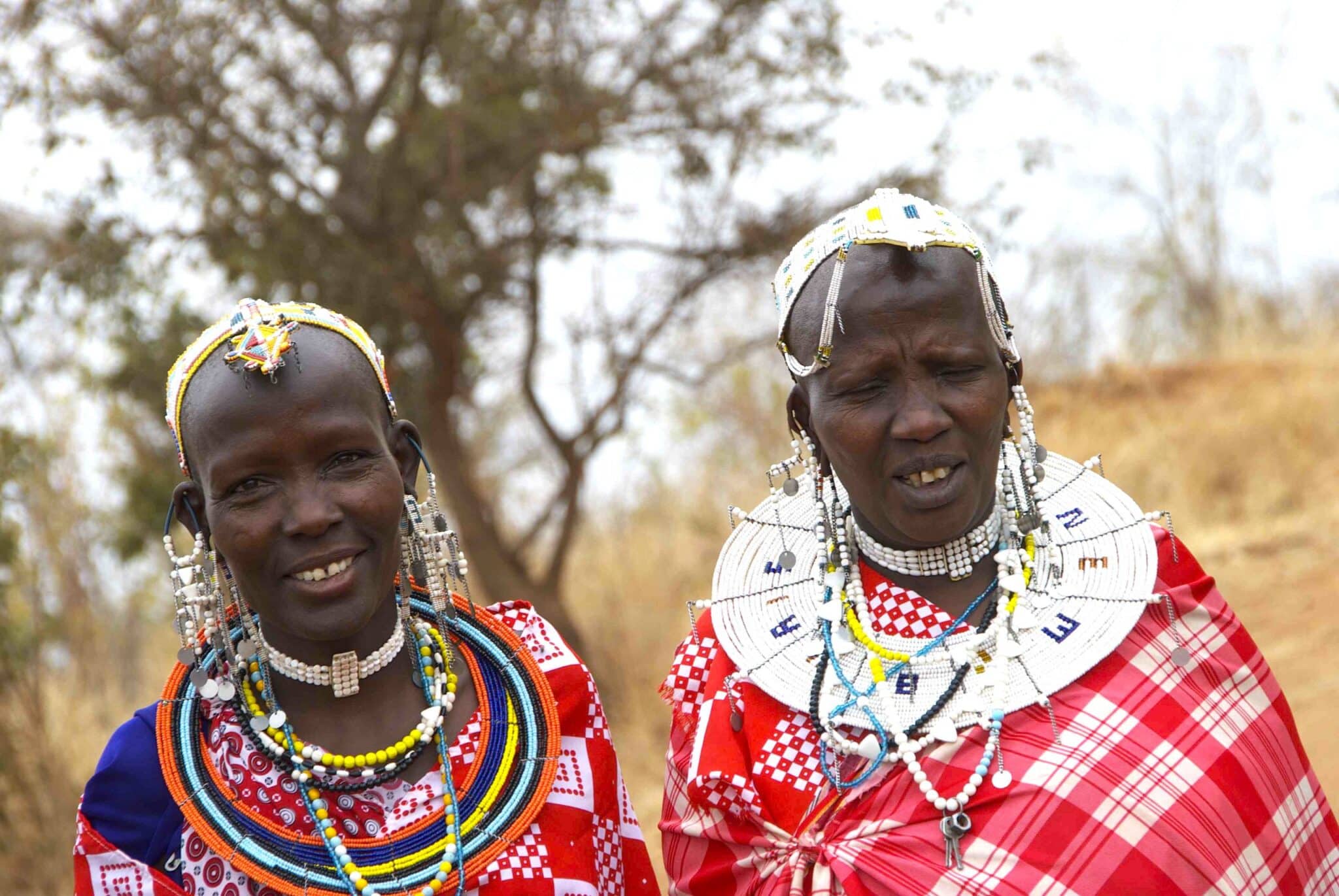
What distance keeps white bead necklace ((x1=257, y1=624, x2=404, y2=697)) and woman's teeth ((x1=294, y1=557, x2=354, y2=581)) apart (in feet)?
0.65

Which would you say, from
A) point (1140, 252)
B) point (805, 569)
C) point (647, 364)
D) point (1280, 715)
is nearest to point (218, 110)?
point (647, 364)

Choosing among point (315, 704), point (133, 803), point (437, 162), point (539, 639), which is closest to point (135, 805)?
point (133, 803)

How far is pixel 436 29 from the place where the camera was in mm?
6551

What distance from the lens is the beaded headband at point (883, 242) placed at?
2.52 meters

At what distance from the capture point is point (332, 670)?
2.59 metres

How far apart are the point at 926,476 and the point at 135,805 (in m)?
1.58

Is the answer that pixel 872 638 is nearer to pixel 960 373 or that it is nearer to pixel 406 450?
pixel 960 373

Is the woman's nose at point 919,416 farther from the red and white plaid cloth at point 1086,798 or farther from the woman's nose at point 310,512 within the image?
the woman's nose at point 310,512

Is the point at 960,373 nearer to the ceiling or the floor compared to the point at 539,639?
nearer to the ceiling

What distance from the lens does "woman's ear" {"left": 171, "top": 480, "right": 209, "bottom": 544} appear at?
100 inches

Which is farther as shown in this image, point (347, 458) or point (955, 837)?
point (347, 458)

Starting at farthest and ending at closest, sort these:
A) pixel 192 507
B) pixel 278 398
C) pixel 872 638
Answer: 1. pixel 872 638
2. pixel 192 507
3. pixel 278 398

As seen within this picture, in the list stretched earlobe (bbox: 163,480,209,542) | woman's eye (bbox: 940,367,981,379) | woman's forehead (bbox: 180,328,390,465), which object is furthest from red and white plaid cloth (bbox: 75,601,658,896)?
woman's eye (bbox: 940,367,981,379)

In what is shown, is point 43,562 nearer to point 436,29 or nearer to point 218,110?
point 218,110
